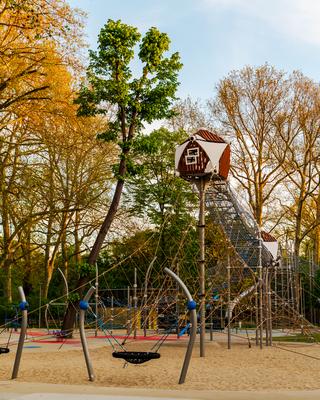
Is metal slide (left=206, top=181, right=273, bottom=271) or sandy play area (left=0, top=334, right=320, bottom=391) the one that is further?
metal slide (left=206, top=181, right=273, bottom=271)

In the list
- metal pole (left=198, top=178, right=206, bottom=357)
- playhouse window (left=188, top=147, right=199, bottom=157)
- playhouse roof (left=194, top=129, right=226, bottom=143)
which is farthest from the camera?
playhouse roof (left=194, top=129, right=226, bottom=143)

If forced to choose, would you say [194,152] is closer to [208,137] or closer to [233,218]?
[208,137]

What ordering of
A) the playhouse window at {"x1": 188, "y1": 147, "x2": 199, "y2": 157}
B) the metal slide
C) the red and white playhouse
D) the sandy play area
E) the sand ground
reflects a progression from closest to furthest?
1. the sand ground
2. the sandy play area
3. the red and white playhouse
4. the playhouse window at {"x1": 188, "y1": 147, "x2": 199, "y2": 157}
5. the metal slide

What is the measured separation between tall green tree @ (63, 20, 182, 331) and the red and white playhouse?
212 inches

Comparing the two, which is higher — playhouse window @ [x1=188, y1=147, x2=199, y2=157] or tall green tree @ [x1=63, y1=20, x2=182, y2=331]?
tall green tree @ [x1=63, y1=20, x2=182, y2=331]

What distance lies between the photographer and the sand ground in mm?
10703

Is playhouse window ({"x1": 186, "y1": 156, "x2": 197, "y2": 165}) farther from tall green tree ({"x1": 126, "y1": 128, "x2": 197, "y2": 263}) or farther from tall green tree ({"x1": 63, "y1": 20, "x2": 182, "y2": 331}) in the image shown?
tall green tree ({"x1": 126, "y1": 128, "x2": 197, "y2": 263})

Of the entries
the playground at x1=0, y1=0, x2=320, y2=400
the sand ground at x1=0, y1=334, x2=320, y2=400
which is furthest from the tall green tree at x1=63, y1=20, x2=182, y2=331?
the sand ground at x1=0, y1=334, x2=320, y2=400

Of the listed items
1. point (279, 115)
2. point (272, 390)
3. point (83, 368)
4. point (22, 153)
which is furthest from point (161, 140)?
point (272, 390)

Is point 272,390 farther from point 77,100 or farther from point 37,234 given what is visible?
point 37,234

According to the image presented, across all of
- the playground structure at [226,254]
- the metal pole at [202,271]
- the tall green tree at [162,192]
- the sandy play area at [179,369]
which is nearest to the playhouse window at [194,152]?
the playground structure at [226,254]

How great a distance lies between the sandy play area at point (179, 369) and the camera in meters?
11.4

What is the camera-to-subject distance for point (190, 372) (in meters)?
13.0

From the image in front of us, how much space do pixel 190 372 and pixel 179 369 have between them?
891 millimetres
